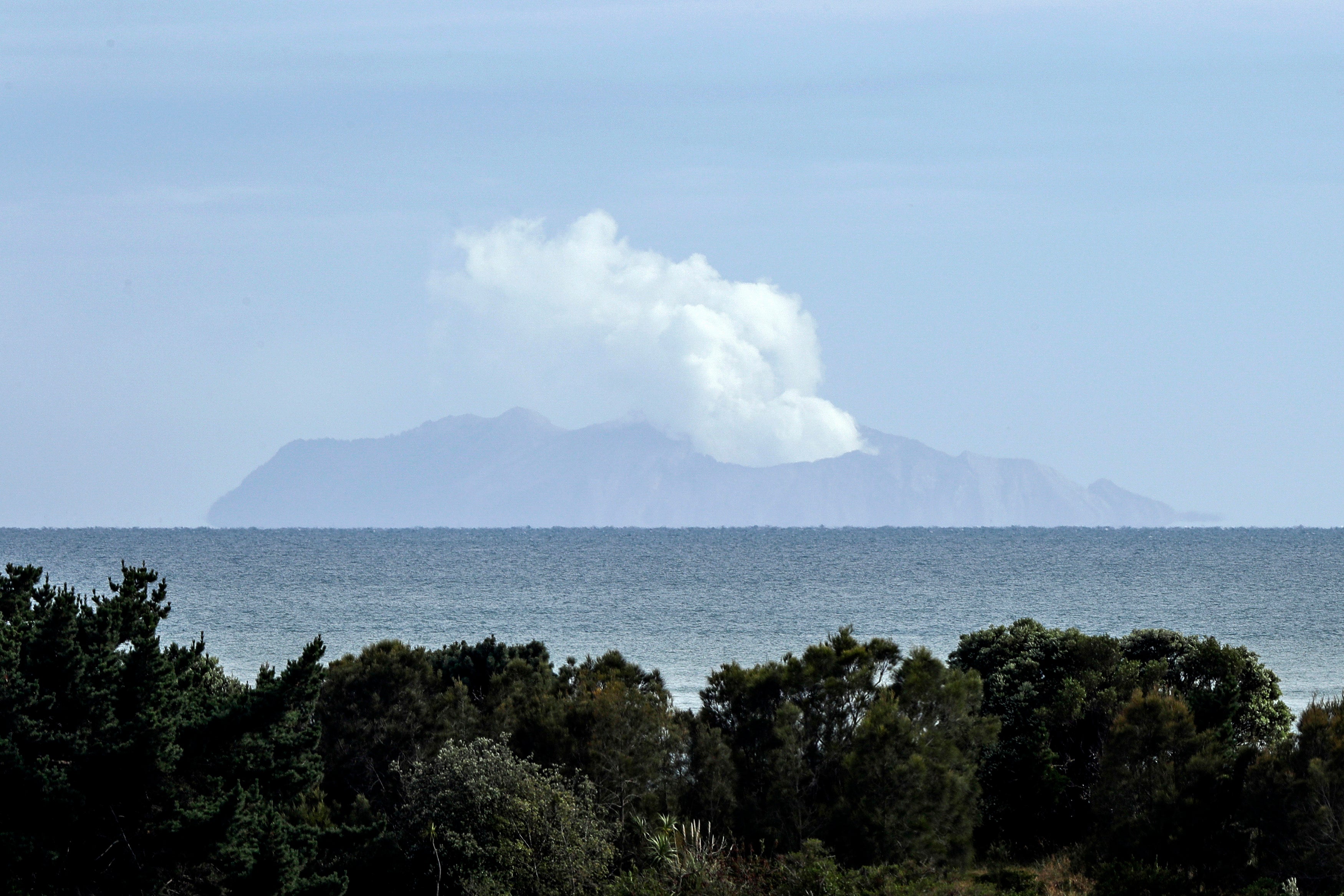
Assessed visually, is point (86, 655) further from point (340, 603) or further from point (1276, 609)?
point (1276, 609)

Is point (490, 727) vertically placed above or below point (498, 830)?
above

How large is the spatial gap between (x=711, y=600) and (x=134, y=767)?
76.0 m

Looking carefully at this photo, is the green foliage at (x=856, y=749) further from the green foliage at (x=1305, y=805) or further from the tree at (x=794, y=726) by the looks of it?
the green foliage at (x=1305, y=805)

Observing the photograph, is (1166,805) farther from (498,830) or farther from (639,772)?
(498,830)

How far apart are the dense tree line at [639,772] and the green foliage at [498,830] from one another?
0.04 m

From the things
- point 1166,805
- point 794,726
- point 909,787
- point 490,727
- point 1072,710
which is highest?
point 1072,710

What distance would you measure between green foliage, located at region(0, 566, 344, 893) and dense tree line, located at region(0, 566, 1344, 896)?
36 millimetres

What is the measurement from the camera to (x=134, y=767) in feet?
58.7

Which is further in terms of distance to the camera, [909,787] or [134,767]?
[909,787]

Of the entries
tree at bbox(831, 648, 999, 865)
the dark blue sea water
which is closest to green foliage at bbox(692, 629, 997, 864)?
tree at bbox(831, 648, 999, 865)

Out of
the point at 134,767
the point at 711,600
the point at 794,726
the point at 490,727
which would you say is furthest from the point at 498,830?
the point at 711,600

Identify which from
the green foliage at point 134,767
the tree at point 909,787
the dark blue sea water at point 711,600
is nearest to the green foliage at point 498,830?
the green foliage at point 134,767

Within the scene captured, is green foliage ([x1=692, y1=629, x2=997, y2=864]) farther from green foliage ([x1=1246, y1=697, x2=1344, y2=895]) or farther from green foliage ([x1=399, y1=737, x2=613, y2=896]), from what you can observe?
green foliage ([x1=1246, y1=697, x2=1344, y2=895])

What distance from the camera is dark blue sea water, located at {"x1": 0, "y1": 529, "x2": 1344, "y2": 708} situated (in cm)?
6438
